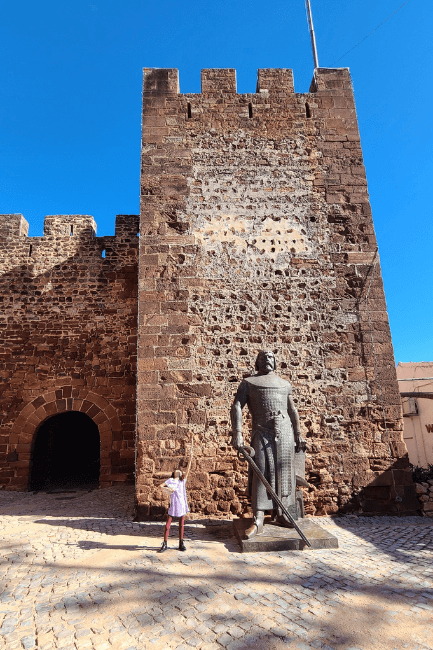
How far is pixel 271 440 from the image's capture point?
4.25 m

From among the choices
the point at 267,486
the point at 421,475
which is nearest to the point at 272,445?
the point at 267,486

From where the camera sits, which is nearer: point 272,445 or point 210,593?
point 210,593

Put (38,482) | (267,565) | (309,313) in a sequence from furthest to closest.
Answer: (38,482) → (309,313) → (267,565)

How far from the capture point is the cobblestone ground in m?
2.37

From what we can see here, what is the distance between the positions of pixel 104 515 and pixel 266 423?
3.18m

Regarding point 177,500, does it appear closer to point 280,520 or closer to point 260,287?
point 280,520

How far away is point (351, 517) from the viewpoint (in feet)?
17.7

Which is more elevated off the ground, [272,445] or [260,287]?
[260,287]

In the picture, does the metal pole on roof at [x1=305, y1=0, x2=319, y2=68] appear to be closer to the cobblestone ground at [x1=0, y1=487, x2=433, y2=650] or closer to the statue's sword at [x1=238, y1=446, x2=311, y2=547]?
the statue's sword at [x1=238, y1=446, x2=311, y2=547]

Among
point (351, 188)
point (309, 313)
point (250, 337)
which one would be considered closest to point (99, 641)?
point (250, 337)

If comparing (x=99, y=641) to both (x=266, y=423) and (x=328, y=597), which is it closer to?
(x=328, y=597)

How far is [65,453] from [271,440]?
29.4 ft

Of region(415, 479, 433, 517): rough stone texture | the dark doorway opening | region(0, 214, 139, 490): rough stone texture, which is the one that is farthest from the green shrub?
the dark doorway opening

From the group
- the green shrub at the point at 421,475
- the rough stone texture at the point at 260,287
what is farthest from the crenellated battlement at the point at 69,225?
the green shrub at the point at 421,475
